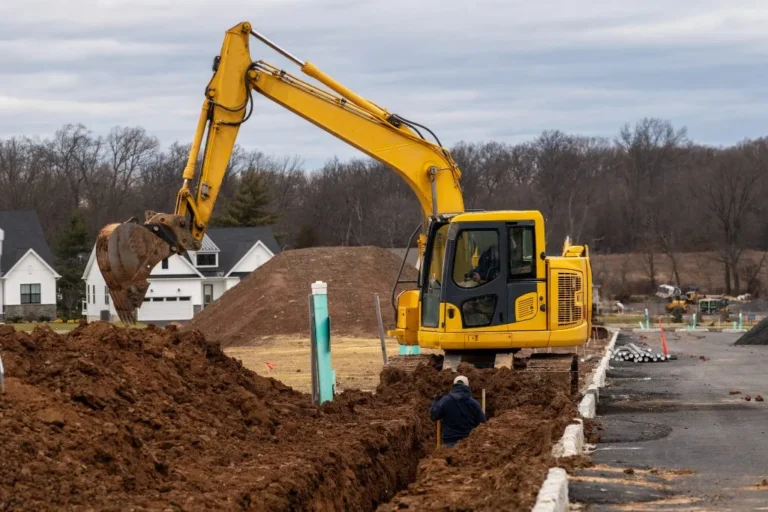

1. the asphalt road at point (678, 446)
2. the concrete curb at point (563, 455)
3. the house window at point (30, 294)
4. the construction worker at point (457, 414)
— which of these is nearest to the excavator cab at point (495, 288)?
the concrete curb at point (563, 455)

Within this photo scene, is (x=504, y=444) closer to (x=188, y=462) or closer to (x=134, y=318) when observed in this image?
(x=188, y=462)

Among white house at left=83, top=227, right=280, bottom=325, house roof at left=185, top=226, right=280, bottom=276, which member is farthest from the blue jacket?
house roof at left=185, top=226, right=280, bottom=276

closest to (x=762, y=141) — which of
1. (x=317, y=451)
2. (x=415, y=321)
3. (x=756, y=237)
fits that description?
(x=756, y=237)

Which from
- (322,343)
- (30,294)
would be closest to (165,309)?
(30,294)

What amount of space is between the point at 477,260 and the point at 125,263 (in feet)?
16.3

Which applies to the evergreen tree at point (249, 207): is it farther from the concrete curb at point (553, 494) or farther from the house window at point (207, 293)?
the concrete curb at point (553, 494)

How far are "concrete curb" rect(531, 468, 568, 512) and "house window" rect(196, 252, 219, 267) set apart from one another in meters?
73.6

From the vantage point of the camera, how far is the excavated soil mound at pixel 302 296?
1829 inches

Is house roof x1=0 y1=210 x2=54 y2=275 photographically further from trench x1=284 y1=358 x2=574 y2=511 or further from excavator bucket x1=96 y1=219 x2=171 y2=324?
trench x1=284 y1=358 x2=574 y2=511

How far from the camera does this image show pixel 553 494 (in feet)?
26.9

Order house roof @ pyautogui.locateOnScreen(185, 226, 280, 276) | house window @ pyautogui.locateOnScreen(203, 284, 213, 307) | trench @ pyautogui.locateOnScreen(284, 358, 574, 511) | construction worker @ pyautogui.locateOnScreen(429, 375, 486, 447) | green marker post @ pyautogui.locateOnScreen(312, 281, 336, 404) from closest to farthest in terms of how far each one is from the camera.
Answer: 1. trench @ pyautogui.locateOnScreen(284, 358, 574, 511)
2. construction worker @ pyautogui.locateOnScreen(429, 375, 486, 447)
3. green marker post @ pyautogui.locateOnScreen(312, 281, 336, 404)
4. house window @ pyautogui.locateOnScreen(203, 284, 213, 307)
5. house roof @ pyautogui.locateOnScreen(185, 226, 280, 276)

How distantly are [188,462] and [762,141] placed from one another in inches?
4365

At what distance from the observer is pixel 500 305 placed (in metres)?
17.9

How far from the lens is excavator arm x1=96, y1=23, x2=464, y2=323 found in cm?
1795
